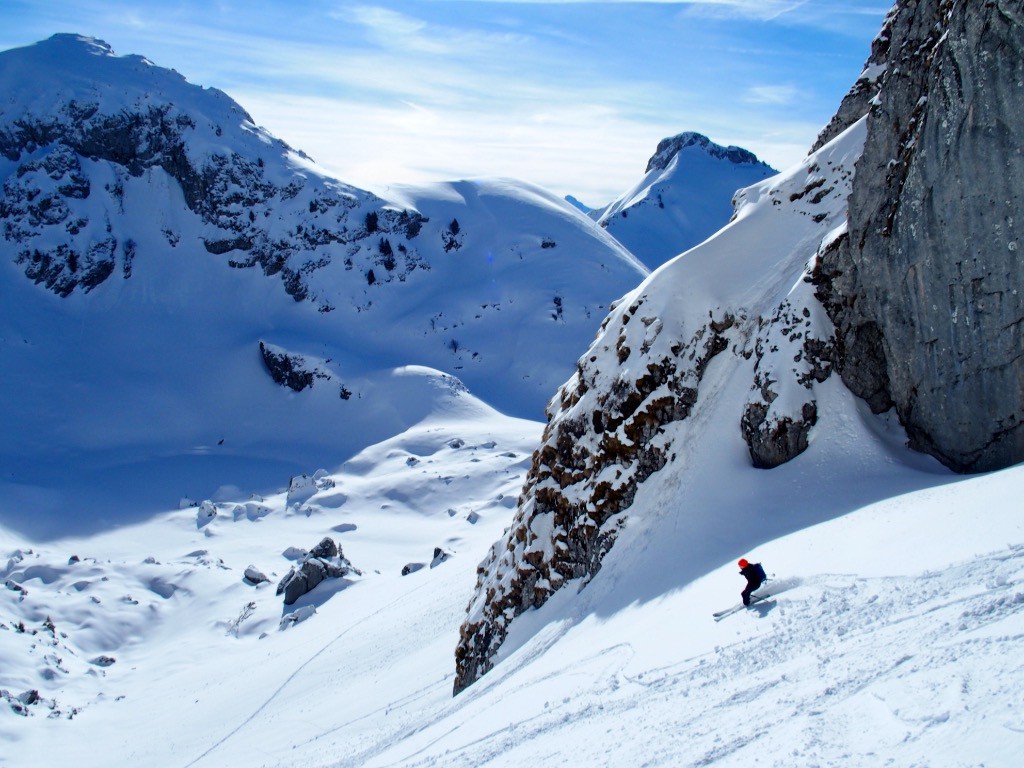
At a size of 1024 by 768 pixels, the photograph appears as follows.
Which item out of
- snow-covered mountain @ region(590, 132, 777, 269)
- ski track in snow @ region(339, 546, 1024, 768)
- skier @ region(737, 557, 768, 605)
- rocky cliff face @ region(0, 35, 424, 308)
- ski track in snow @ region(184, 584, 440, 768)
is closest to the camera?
ski track in snow @ region(339, 546, 1024, 768)

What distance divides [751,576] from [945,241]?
9.20 metres

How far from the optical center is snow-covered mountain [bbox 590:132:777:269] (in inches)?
6063

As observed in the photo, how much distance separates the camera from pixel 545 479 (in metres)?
23.3

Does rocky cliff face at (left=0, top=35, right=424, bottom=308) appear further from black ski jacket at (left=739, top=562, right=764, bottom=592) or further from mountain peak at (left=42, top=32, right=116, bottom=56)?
black ski jacket at (left=739, top=562, right=764, bottom=592)

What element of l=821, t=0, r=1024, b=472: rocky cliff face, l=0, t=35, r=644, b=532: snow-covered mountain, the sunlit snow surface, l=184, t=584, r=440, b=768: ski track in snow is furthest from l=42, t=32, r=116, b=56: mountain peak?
l=821, t=0, r=1024, b=472: rocky cliff face

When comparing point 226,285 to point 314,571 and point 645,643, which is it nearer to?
point 314,571

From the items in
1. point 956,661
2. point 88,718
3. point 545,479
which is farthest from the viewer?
point 88,718

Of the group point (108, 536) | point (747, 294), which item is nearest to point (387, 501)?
point (108, 536)

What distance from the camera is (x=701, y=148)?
186 m

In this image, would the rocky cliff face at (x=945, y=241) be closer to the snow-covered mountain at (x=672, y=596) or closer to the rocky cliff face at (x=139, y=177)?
the snow-covered mountain at (x=672, y=596)

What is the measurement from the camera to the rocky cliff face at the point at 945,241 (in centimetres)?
1505

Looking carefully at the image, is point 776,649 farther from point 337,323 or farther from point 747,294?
point 337,323

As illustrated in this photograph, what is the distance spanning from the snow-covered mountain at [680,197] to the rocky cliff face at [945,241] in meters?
123

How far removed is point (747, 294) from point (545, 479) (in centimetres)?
854
